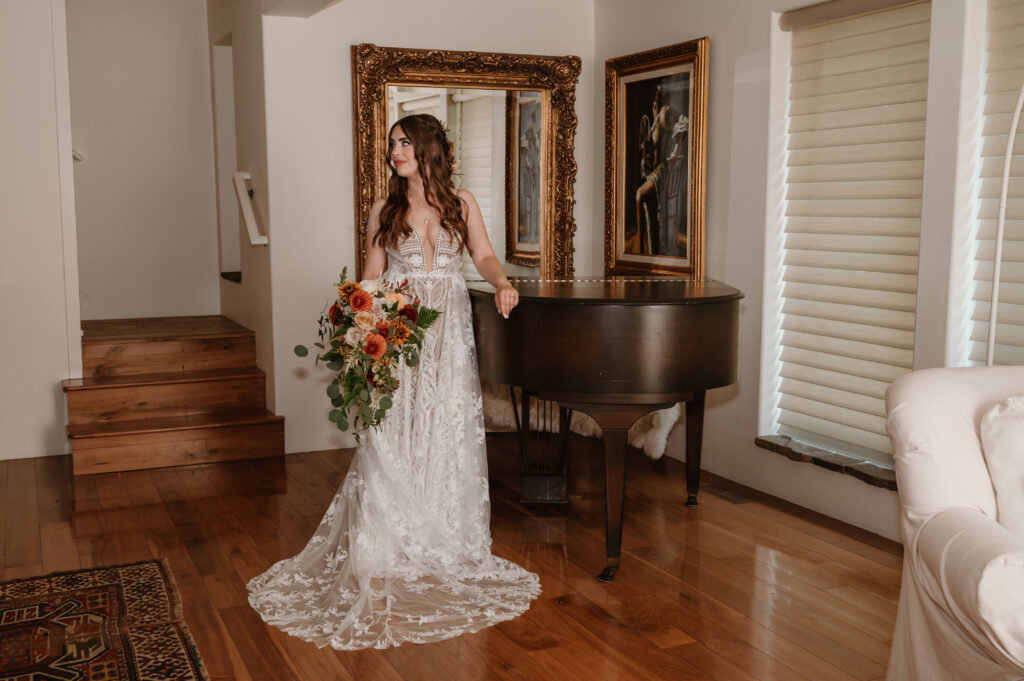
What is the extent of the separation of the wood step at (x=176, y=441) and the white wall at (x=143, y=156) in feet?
5.92

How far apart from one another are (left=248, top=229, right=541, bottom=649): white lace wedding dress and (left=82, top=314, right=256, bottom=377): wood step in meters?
2.30

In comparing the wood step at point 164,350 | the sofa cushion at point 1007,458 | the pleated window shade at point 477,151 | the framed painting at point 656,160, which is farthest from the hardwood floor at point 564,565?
the pleated window shade at point 477,151

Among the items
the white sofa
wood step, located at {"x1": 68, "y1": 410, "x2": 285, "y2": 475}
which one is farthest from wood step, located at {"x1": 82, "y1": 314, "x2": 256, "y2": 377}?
the white sofa

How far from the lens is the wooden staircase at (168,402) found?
5000 millimetres

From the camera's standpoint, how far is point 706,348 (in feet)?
11.2

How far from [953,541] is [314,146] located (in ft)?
13.3

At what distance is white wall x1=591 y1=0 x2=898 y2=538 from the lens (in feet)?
14.5

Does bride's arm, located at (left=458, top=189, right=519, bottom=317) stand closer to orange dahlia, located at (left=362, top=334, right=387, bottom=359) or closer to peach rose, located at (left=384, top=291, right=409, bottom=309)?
peach rose, located at (left=384, top=291, right=409, bottom=309)

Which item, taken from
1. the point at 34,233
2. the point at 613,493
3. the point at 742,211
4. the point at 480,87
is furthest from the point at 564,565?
the point at 34,233

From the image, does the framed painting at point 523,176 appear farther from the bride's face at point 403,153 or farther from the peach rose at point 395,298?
the peach rose at point 395,298

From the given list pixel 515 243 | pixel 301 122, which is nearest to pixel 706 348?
pixel 515 243

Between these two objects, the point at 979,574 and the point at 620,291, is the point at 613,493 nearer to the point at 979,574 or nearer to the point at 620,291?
the point at 620,291

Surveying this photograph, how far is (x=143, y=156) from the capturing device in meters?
6.61

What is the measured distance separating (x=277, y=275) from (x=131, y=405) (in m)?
1.07
